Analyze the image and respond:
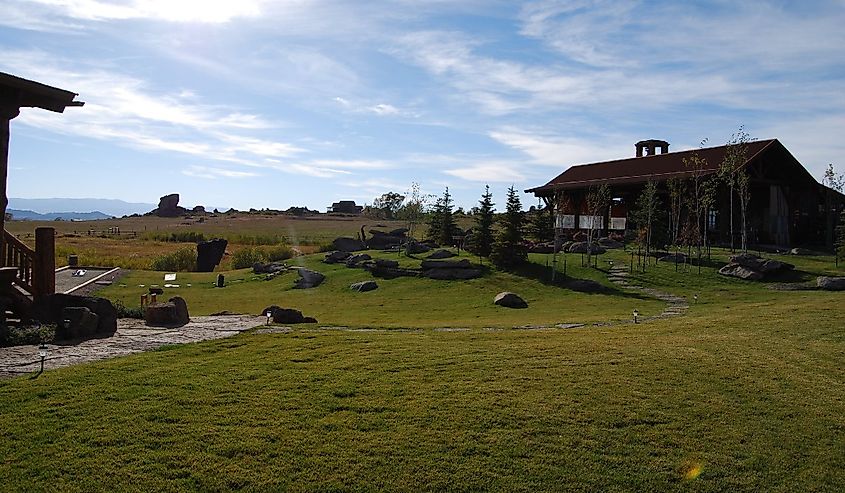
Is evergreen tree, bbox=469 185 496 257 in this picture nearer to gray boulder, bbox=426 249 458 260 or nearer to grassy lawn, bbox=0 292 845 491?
gray boulder, bbox=426 249 458 260

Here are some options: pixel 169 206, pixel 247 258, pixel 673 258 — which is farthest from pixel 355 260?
pixel 169 206

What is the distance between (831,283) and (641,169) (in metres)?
21.0

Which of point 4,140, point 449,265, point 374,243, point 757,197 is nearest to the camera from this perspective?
point 4,140

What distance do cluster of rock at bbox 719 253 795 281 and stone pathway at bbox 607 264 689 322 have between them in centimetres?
389

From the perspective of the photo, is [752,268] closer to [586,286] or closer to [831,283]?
[831,283]

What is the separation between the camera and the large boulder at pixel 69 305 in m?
13.0

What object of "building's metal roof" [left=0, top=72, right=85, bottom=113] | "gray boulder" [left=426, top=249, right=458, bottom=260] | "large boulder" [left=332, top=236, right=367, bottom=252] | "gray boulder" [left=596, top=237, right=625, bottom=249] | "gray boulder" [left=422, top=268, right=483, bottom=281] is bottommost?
"gray boulder" [left=422, top=268, right=483, bottom=281]

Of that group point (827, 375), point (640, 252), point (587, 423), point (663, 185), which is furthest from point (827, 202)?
point (587, 423)

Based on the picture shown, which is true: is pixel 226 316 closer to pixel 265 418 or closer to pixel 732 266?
pixel 265 418

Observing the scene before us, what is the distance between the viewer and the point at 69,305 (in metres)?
13.2

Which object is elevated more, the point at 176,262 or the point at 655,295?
the point at 176,262

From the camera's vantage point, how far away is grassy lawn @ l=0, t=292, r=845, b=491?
6.48 meters

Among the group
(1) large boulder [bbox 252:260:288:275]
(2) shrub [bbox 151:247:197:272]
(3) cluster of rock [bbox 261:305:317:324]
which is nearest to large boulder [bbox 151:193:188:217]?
(2) shrub [bbox 151:247:197:272]

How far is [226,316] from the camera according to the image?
1691cm
